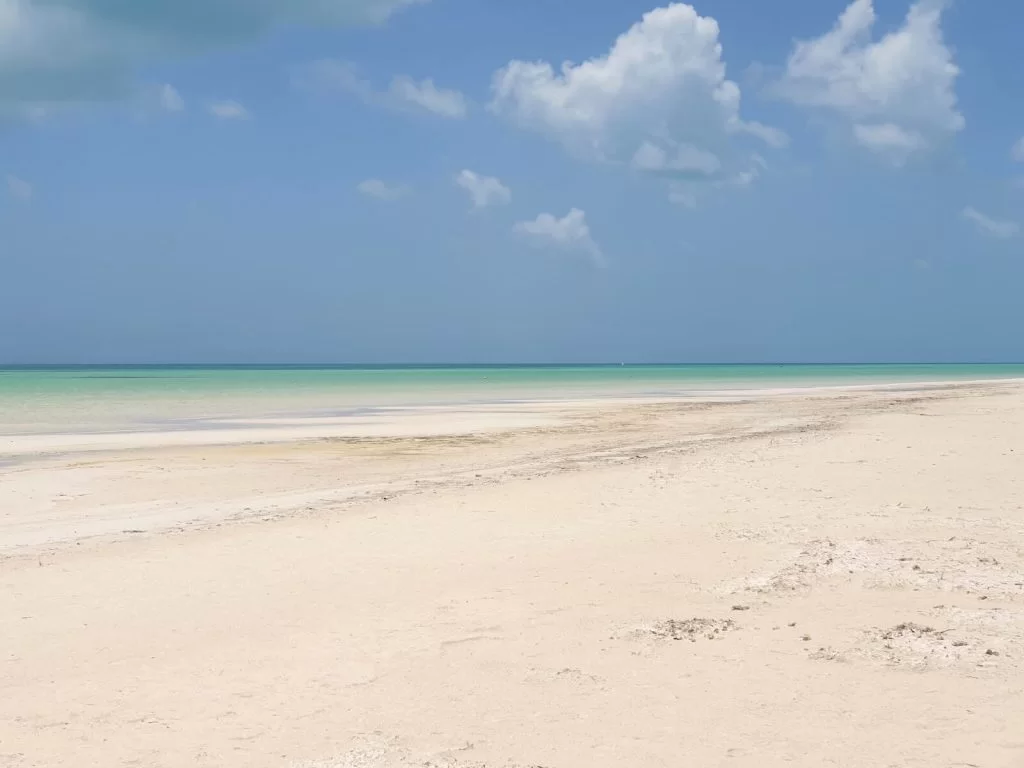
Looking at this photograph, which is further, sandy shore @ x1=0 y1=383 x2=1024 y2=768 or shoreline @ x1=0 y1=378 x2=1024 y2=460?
shoreline @ x1=0 y1=378 x2=1024 y2=460

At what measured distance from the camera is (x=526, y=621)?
648 centimetres

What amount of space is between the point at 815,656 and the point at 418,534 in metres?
4.95

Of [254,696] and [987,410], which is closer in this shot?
[254,696]

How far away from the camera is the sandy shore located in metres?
4.59

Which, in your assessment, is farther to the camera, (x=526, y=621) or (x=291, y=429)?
(x=291, y=429)

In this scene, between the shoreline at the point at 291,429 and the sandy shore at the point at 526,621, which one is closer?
the sandy shore at the point at 526,621

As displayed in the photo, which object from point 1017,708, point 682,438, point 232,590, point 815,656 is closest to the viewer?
point 1017,708

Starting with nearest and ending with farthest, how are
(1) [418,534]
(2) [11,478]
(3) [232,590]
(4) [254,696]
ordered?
1. (4) [254,696]
2. (3) [232,590]
3. (1) [418,534]
4. (2) [11,478]

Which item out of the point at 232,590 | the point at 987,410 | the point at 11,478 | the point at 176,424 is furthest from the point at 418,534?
the point at 987,410

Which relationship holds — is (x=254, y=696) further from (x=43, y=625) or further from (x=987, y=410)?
(x=987, y=410)

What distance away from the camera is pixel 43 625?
6.59m

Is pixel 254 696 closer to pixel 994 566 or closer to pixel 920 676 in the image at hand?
pixel 920 676

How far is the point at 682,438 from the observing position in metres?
20.4

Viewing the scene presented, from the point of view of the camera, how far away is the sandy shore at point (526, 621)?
181 inches
